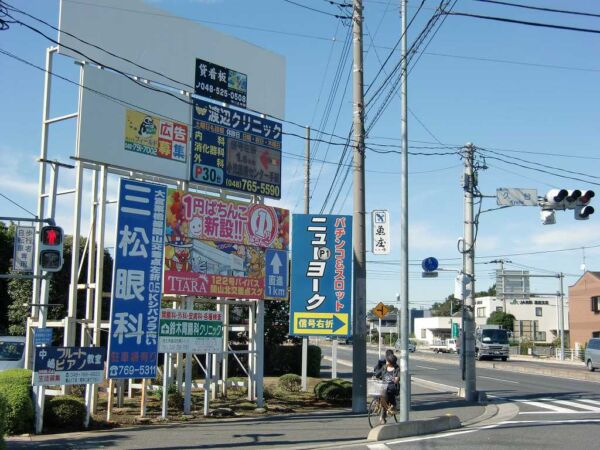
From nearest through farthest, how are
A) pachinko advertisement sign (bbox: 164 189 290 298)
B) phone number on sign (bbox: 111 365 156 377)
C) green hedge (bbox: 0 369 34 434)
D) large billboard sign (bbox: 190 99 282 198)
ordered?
1. green hedge (bbox: 0 369 34 434)
2. phone number on sign (bbox: 111 365 156 377)
3. pachinko advertisement sign (bbox: 164 189 290 298)
4. large billboard sign (bbox: 190 99 282 198)

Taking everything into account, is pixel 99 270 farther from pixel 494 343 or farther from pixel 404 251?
pixel 494 343

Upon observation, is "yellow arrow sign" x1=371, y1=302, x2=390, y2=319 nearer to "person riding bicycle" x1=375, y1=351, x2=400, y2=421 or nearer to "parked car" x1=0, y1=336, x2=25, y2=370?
"person riding bicycle" x1=375, y1=351, x2=400, y2=421

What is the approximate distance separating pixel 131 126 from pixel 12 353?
8244 mm

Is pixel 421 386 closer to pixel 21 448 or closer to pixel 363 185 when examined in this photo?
pixel 363 185

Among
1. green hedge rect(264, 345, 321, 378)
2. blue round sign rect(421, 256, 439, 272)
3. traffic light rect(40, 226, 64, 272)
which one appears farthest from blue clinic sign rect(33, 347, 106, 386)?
Answer: green hedge rect(264, 345, 321, 378)

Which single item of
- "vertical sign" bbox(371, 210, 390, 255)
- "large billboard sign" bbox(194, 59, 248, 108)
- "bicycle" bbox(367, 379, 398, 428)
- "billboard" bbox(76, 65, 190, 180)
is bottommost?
"bicycle" bbox(367, 379, 398, 428)

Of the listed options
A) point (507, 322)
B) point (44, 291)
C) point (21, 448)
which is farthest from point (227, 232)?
point (507, 322)

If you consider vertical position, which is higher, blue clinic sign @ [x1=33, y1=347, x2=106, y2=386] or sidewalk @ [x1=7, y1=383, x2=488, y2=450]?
blue clinic sign @ [x1=33, y1=347, x2=106, y2=386]

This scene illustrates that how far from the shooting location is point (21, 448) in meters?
11.2

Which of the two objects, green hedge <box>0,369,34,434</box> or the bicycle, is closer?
green hedge <box>0,369,34,434</box>

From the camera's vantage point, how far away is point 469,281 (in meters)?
21.2

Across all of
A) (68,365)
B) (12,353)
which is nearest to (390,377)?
(68,365)

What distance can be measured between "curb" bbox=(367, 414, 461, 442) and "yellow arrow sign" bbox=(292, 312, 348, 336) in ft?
14.5

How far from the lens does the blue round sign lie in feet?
67.7
